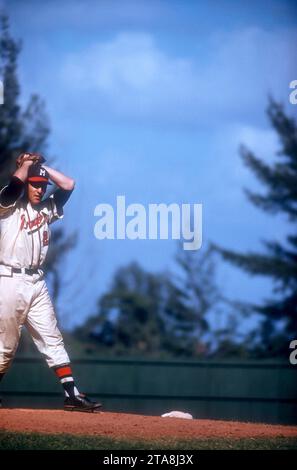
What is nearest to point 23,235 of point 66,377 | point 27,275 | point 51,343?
point 27,275

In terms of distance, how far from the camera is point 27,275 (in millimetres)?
6895

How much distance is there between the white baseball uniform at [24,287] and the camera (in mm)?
6848

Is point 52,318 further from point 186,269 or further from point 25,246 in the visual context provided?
point 186,269

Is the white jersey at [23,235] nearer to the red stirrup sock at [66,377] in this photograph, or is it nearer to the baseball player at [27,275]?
the baseball player at [27,275]

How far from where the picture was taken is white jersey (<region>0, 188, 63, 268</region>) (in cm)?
687

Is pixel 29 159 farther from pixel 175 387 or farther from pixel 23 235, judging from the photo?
pixel 175 387

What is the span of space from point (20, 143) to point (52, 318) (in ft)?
33.3

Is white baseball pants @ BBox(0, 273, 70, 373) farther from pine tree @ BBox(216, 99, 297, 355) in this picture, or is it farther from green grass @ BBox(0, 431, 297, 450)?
pine tree @ BBox(216, 99, 297, 355)

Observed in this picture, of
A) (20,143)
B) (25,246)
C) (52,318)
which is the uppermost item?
(20,143)

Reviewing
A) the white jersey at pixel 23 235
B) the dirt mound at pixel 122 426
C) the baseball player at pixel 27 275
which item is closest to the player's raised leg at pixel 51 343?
the baseball player at pixel 27 275

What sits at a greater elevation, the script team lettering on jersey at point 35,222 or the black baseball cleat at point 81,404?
the script team lettering on jersey at point 35,222
